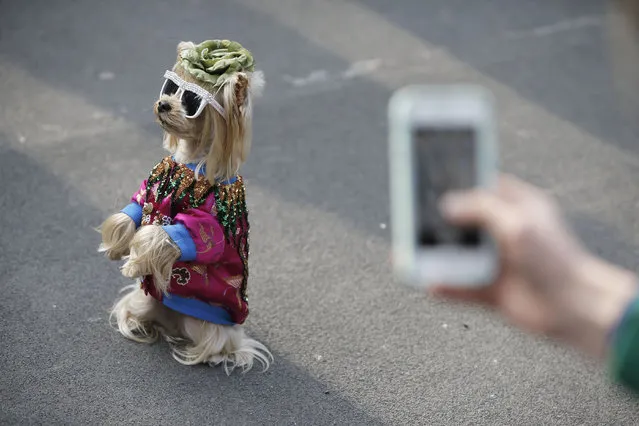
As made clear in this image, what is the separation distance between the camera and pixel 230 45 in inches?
138

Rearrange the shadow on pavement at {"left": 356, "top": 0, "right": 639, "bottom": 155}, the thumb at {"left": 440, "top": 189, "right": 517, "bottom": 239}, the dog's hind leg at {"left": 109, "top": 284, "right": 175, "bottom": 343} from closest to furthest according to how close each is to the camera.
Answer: the thumb at {"left": 440, "top": 189, "right": 517, "bottom": 239}, the dog's hind leg at {"left": 109, "top": 284, "right": 175, "bottom": 343}, the shadow on pavement at {"left": 356, "top": 0, "right": 639, "bottom": 155}

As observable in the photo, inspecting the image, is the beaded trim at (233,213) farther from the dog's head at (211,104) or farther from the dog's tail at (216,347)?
the dog's tail at (216,347)

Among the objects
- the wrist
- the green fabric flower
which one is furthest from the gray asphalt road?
the wrist

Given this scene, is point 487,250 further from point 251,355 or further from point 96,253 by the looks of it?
point 96,253

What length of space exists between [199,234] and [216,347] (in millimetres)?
625

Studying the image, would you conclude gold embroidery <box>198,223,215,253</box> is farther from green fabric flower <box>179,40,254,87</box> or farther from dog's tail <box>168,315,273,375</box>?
green fabric flower <box>179,40,254,87</box>

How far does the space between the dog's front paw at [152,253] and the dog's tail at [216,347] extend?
440mm

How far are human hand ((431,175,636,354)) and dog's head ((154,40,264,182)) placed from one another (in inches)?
74.4

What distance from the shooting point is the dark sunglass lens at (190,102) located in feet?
10.9

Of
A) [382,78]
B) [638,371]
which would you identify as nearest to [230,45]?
[638,371]

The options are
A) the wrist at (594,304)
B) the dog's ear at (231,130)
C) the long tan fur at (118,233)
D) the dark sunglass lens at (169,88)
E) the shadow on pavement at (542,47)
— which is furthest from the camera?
the shadow on pavement at (542,47)

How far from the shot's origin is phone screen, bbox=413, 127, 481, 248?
159cm

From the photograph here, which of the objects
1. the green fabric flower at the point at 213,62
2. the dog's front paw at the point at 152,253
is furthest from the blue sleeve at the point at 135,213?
the green fabric flower at the point at 213,62

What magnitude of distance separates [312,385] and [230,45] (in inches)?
60.8
